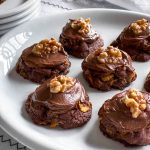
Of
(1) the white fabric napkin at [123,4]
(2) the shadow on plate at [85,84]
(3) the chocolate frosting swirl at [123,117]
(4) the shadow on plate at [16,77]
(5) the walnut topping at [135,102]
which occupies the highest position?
(5) the walnut topping at [135,102]

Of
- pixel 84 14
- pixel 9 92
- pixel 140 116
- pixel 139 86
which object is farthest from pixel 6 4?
pixel 140 116

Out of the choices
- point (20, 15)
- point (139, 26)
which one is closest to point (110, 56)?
point (139, 26)

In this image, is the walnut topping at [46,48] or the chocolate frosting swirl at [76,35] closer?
the walnut topping at [46,48]

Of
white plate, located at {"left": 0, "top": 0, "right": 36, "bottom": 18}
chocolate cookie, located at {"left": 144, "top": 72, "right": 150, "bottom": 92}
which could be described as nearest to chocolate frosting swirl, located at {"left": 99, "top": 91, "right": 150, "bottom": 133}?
chocolate cookie, located at {"left": 144, "top": 72, "right": 150, "bottom": 92}

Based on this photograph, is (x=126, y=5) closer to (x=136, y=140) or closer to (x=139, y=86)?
(x=139, y=86)

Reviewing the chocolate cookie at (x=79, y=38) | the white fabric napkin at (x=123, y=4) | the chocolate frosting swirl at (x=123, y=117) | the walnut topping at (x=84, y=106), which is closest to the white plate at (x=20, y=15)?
the chocolate cookie at (x=79, y=38)

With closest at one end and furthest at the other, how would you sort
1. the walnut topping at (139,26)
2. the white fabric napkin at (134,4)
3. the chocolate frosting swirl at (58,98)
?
the chocolate frosting swirl at (58,98) < the walnut topping at (139,26) < the white fabric napkin at (134,4)

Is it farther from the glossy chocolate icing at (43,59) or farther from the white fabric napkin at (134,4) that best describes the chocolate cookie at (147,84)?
the white fabric napkin at (134,4)
